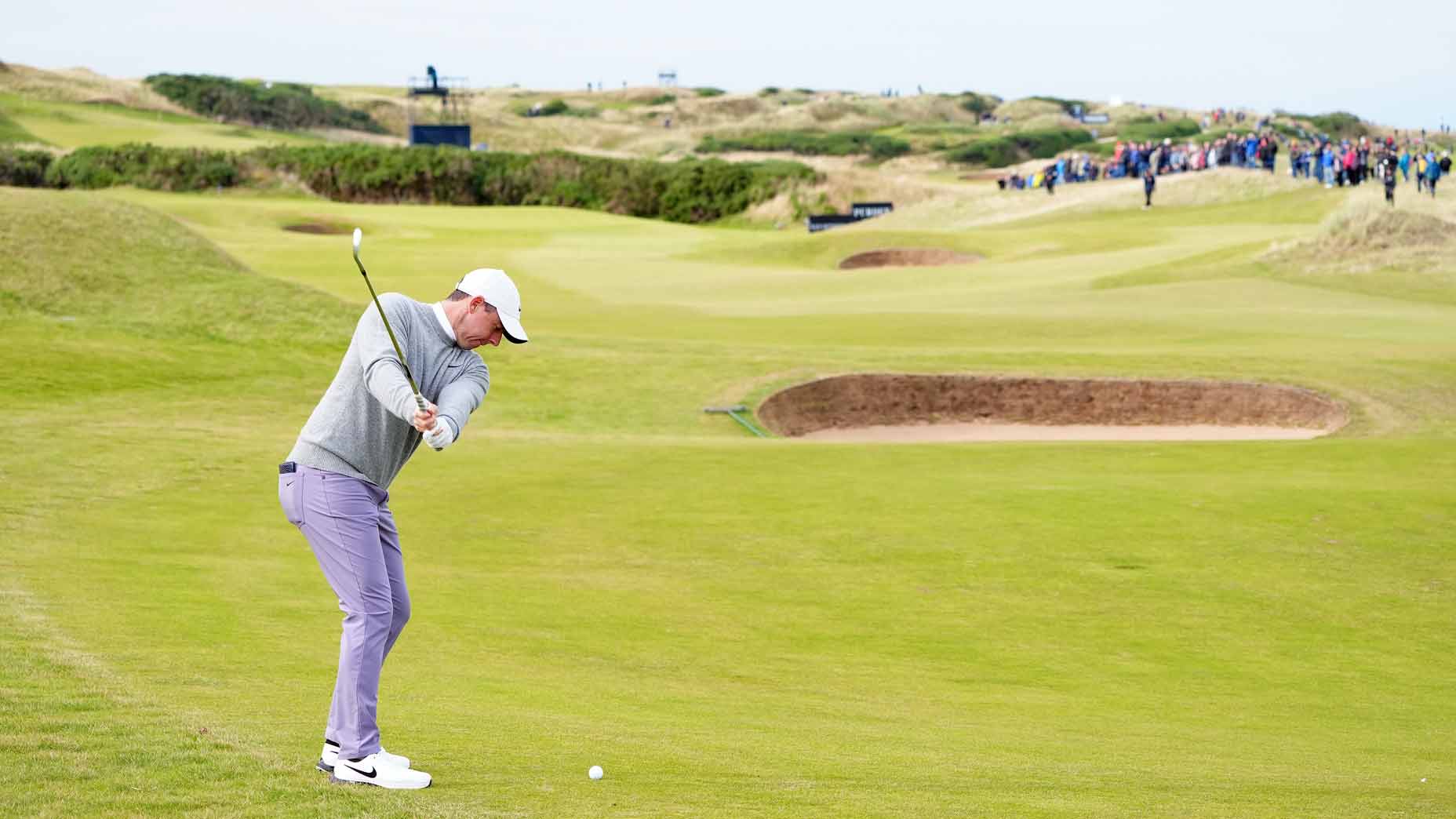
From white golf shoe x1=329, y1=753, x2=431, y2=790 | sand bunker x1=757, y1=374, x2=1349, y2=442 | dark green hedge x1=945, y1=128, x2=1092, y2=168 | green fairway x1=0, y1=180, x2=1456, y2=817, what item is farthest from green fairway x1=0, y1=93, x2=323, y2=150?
white golf shoe x1=329, y1=753, x2=431, y2=790

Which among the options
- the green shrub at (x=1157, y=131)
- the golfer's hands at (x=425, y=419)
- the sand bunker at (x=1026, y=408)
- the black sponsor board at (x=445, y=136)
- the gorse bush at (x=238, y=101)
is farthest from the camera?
the gorse bush at (x=238, y=101)

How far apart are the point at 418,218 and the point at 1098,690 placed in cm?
7283

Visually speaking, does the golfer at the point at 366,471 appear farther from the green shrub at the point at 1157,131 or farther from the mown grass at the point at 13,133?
the green shrub at the point at 1157,131

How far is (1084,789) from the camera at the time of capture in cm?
816

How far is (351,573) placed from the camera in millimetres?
7168

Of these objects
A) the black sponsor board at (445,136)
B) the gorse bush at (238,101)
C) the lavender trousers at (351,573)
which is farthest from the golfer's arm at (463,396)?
the gorse bush at (238,101)

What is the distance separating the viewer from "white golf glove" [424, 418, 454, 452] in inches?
266

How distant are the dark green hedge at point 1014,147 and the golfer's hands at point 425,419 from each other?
446 feet

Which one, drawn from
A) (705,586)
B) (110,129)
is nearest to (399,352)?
(705,586)

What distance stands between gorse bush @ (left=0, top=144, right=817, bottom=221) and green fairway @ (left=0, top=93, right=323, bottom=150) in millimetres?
8684

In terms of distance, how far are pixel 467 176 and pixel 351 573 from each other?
95279 millimetres

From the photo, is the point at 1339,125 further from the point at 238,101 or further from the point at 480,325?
the point at 480,325

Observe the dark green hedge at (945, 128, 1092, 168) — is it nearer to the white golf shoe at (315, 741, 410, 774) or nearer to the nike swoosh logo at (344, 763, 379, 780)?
the white golf shoe at (315, 741, 410, 774)

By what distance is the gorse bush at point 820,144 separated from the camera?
145 metres
